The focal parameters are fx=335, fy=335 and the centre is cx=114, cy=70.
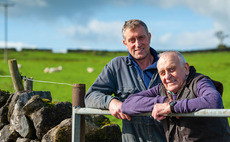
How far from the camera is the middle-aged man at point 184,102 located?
276 centimetres

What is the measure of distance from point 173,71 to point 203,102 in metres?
0.40

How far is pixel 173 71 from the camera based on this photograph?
2.96 m

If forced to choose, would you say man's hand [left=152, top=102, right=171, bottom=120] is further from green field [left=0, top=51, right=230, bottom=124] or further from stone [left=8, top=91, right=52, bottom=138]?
green field [left=0, top=51, right=230, bottom=124]

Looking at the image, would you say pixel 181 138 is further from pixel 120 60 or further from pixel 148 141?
pixel 120 60

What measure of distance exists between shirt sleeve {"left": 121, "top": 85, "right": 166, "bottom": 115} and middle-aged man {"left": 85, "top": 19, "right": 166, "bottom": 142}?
0.43 meters

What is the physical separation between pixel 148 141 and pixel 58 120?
2.35 metres

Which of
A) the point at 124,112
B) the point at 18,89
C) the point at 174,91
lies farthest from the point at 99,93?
the point at 18,89

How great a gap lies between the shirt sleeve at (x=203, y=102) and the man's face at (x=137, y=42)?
1195 mm

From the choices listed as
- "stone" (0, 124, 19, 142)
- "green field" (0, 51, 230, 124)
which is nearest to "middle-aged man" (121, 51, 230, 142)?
"stone" (0, 124, 19, 142)

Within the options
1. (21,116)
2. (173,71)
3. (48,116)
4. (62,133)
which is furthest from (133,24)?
(21,116)

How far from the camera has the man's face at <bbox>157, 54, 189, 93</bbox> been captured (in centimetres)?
294

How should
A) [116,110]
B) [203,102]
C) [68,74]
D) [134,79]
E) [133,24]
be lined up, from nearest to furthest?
[203,102] < [116,110] < [133,24] < [134,79] < [68,74]

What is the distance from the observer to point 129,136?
3811 mm

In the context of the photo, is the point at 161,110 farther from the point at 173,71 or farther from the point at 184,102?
the point at 173,71
